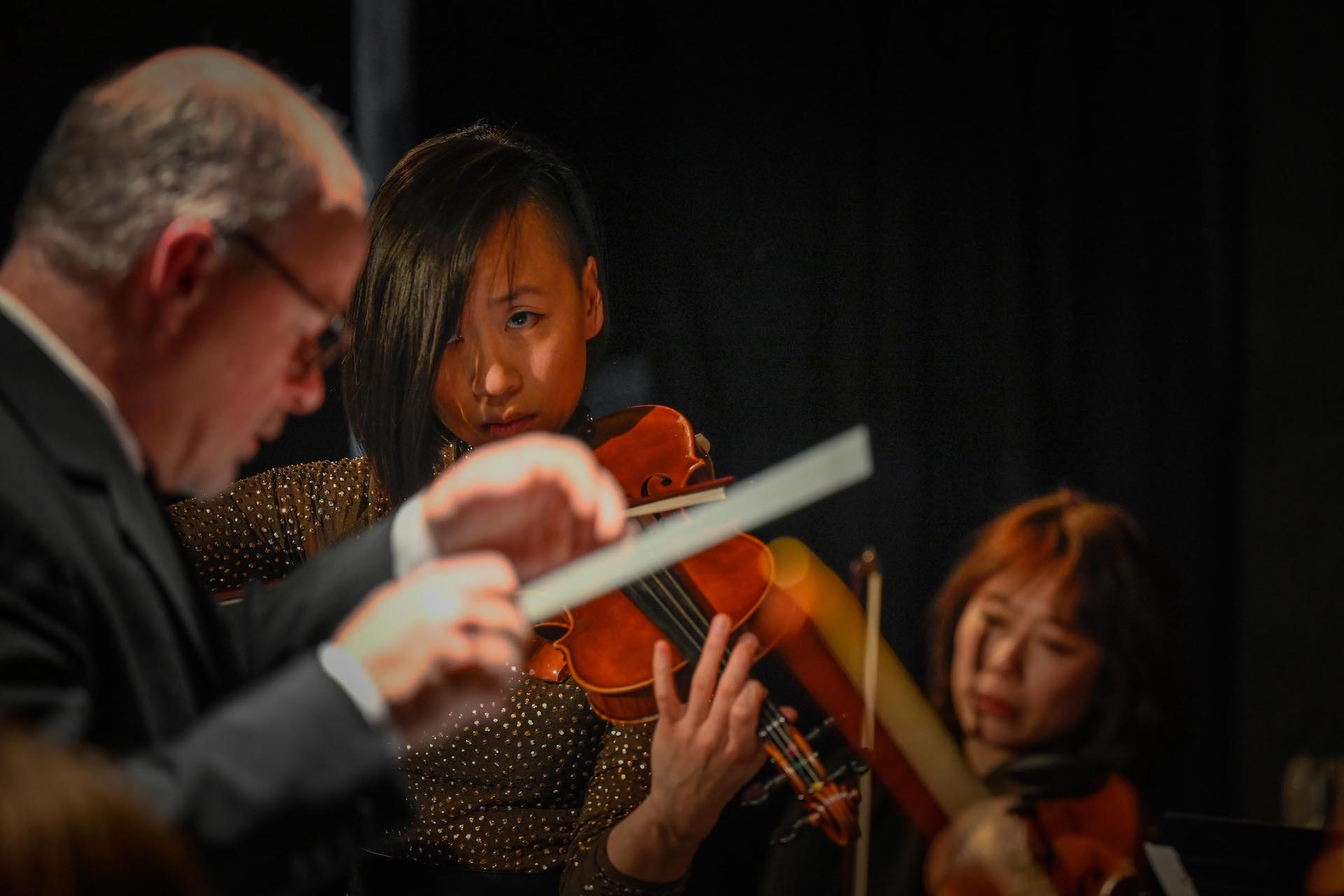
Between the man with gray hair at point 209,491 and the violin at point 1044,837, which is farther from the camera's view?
the violin at point 1044,837

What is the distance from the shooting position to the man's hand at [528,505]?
1.07 m

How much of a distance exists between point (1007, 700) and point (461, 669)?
1044 mm

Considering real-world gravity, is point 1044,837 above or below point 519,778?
below

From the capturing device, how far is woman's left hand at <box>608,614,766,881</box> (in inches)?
59.4

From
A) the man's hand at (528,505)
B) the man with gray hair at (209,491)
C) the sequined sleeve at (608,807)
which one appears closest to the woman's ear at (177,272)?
the man with gray hair at (209,491)

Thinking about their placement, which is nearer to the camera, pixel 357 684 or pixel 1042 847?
pixel 357 684

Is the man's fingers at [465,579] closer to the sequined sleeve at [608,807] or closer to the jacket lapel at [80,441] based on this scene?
the jacket lapel at [80,441]

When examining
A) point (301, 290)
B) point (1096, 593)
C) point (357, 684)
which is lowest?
point (1096, 593)

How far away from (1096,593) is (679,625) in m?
0.66

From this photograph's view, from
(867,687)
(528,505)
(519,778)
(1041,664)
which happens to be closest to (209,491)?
(528,505)

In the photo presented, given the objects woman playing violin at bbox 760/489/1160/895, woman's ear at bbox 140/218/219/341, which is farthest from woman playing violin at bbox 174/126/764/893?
woman's ear at bbox 140/218/219/341

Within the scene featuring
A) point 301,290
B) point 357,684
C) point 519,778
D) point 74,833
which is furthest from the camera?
point 519,778

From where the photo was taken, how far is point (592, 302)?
172cm

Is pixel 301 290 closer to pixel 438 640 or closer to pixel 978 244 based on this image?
pixel 438 640
